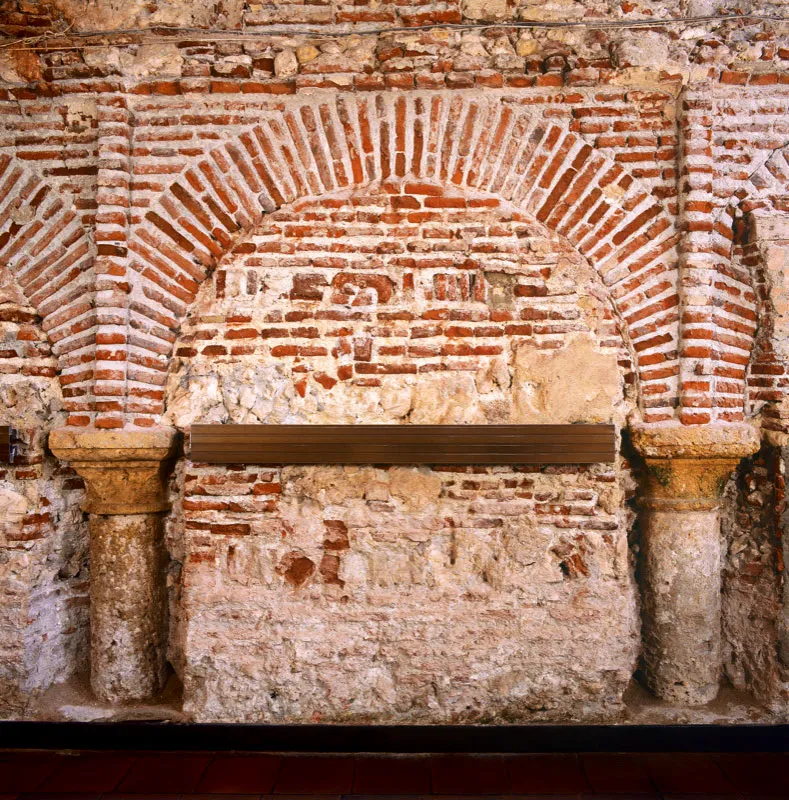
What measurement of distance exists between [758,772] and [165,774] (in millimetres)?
2599

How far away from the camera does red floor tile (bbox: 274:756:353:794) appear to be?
261 centimetres

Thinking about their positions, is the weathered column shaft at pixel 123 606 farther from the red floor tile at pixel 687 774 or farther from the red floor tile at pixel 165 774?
the red floor tile at pixel 687 774

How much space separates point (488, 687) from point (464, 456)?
111cm

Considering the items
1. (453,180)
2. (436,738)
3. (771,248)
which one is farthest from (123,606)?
(771,248)

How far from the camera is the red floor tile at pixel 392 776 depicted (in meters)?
2.59

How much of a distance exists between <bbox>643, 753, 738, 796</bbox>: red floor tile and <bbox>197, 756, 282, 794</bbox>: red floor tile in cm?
166

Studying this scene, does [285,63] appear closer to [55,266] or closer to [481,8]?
[481,8]

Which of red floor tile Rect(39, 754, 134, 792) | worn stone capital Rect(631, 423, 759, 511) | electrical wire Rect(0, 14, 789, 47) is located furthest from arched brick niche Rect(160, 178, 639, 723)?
electrical wire Rect(0, 14, 789, 47)

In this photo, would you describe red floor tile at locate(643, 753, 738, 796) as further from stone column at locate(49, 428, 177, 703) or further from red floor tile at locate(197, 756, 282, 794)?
stone column at locate(49, 428, 177, 703)

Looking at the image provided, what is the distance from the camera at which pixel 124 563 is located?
3.01m

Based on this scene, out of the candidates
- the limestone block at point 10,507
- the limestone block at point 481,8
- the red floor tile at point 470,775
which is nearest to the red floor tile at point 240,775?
the red floor tile at point 470,775

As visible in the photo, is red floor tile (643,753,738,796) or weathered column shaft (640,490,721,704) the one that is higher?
weathered column shaft (640,490,721,704)

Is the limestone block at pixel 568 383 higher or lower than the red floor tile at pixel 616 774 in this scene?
higher

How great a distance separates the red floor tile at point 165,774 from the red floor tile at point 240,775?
0.05m
